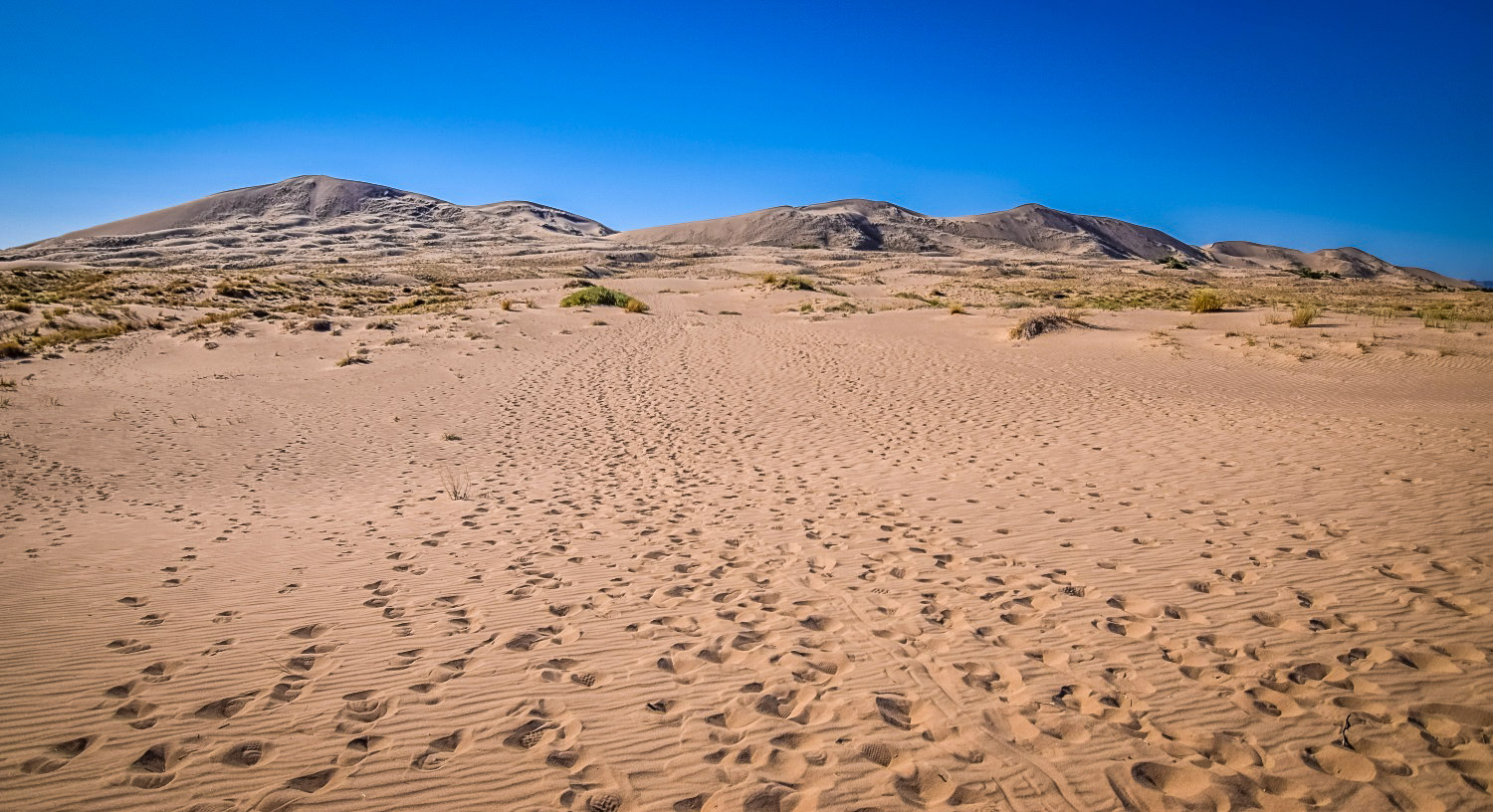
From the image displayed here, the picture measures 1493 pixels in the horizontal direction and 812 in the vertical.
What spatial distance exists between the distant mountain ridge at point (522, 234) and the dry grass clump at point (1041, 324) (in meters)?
64.4

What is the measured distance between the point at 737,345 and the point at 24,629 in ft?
52.9

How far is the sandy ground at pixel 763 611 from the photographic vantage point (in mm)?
3043

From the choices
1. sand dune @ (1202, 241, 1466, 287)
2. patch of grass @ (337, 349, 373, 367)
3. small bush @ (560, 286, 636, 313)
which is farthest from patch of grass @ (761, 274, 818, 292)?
sand dune @ (1202, 241, 1466, 287)

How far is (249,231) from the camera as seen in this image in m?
91.4

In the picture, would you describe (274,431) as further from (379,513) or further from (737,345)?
(737,345)

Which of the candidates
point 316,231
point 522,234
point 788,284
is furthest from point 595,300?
point 316,231

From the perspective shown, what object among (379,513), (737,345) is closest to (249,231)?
(737,345)

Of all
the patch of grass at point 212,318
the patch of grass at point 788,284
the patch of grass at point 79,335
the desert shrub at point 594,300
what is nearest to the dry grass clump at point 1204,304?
the patch of grass at point 788,284

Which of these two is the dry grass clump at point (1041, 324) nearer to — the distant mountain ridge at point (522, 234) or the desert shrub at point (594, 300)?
the desert shrub at point (594, 300)

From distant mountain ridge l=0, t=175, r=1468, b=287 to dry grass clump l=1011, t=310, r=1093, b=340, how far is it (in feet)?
211

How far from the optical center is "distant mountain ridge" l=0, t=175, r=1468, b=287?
257 ft

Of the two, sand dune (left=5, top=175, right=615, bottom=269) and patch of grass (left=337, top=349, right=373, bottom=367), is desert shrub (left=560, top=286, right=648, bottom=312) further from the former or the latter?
sand dune (left=5, top=175, right=615, bottom=269)

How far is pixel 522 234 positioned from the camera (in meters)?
104

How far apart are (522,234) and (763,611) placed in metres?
109
